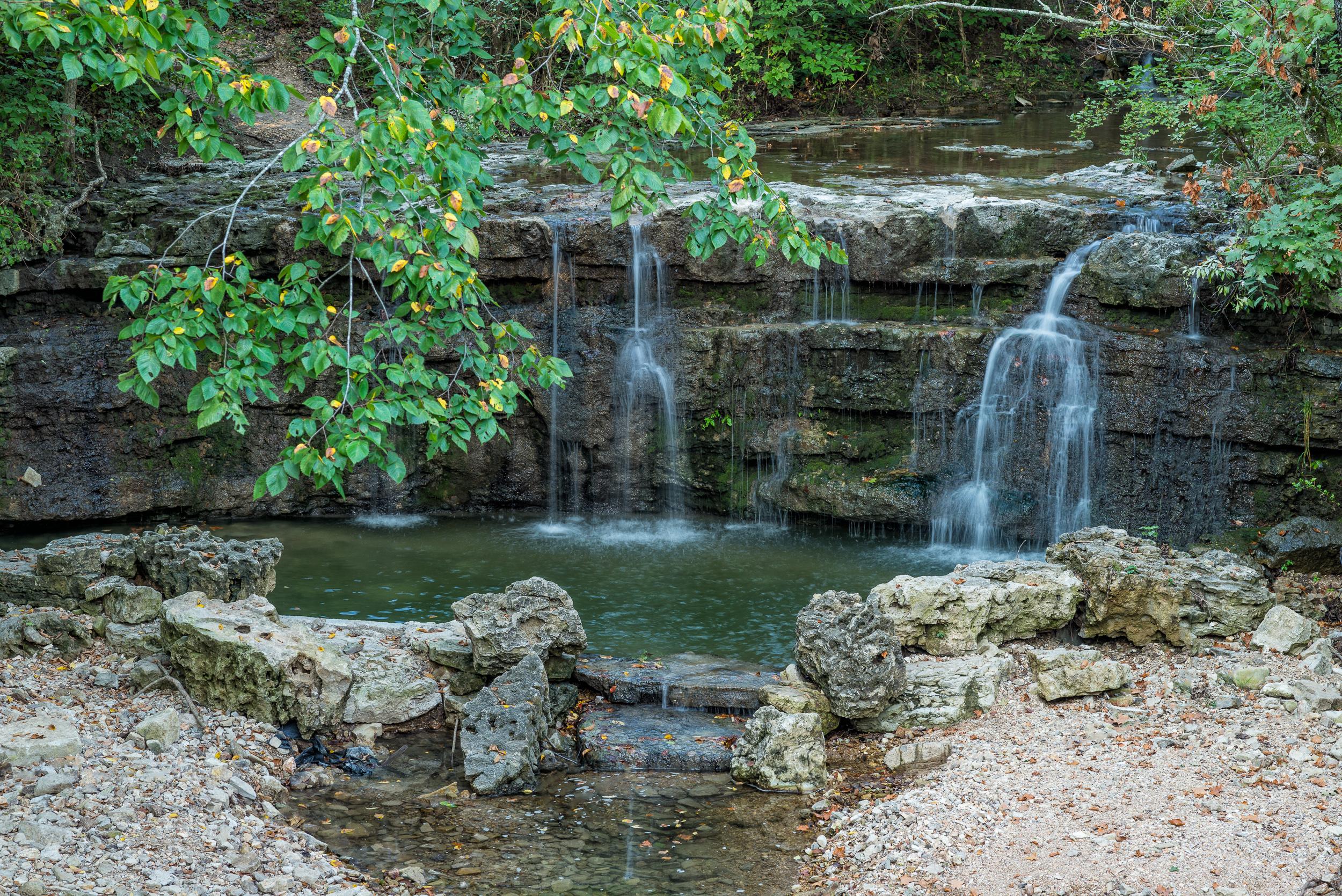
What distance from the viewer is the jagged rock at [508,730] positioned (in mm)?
5852

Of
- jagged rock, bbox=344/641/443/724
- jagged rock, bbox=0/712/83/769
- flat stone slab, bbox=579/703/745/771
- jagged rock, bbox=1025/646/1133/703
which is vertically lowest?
flat stone slab, bbox=579/703/745/771

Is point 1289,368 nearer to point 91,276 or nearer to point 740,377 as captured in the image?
point 740,377

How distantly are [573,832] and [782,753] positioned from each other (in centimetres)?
122

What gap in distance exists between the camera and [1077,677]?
6422 mm

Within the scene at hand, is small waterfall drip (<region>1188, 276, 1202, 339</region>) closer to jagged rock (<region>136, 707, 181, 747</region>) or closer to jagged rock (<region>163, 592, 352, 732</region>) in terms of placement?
jagged rock (<region>163, 592, 352, 732</region>)

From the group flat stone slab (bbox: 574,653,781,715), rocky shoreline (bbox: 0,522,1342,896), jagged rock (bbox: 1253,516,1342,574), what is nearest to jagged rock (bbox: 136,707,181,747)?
rocky shoreline (bbox: 0,522,1342,896)

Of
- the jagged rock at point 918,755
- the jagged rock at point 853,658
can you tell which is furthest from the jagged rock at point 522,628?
the jagged rock at point 918,755

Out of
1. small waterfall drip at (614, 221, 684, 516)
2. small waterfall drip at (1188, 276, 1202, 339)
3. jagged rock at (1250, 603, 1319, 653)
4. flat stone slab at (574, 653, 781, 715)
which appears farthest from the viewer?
small waterfall drip at (614, 221, 684, 516)

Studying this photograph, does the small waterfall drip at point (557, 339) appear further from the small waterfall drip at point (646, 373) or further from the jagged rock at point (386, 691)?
the jagged rock at point (386, 691)

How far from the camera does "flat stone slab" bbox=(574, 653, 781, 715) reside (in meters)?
6.88

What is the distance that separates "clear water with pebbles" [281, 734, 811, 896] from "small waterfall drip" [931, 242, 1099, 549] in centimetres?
554

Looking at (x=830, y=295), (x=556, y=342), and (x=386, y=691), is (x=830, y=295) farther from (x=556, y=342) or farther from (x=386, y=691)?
(x=386, y=691)

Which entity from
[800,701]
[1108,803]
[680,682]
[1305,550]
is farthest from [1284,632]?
[680,682]

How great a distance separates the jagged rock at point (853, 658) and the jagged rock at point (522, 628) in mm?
1501
